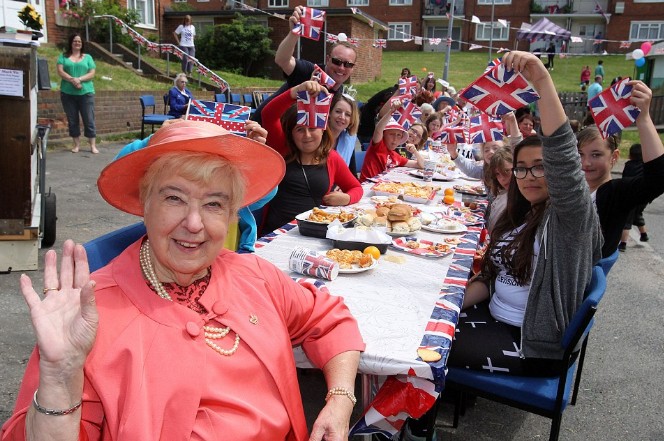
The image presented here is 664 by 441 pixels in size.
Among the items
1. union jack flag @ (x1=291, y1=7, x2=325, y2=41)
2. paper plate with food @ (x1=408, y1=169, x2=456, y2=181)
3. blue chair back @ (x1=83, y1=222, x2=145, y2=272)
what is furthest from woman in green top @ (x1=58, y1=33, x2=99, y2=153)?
blue chair back @ (x1=83, y1=222, x2=145, y2=272)

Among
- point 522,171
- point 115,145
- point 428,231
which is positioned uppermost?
point 522,171

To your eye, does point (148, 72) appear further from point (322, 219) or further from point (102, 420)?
point (102, 420)

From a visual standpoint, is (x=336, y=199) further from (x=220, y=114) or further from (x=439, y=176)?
(x=439, y=176)

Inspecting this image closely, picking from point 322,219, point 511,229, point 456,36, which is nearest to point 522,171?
point 511,229

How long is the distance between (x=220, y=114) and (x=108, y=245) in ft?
2.54

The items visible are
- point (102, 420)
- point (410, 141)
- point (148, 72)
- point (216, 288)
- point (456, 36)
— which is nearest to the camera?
point (102, 420)

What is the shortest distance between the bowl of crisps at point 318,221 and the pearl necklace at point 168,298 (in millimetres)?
1480

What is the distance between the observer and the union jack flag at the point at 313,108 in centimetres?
370

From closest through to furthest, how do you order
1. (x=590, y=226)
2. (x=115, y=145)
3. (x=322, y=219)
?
(x=590, y=226) → (x=322, y=219) → (x=115, y=145)

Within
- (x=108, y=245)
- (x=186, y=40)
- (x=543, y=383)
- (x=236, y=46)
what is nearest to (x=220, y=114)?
(x=108, y=245)

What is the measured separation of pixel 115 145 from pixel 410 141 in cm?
792

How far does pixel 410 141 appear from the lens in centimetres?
725

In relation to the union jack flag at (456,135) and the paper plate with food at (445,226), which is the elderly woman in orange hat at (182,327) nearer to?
the paper plate with food at (445,226)

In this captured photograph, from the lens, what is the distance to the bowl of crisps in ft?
10.1
